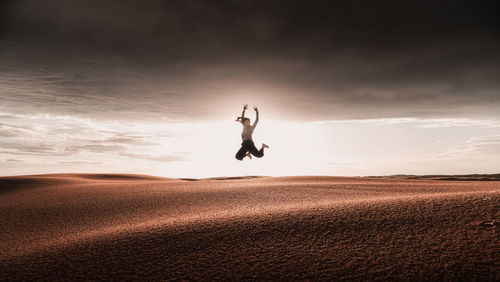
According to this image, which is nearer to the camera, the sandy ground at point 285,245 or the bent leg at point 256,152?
the sandy ground at point 285,245

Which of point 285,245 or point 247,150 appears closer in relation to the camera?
point 285,245

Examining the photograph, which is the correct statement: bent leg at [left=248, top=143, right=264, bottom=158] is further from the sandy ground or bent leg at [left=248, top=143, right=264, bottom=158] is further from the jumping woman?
the sandy ground

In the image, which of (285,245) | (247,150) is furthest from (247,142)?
(285,245)

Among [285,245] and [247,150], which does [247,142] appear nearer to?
[247,150]

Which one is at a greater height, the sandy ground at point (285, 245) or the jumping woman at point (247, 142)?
the jumping woman at point (247, 142)

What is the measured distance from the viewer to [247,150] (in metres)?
11.0

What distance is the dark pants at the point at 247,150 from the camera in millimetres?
10820

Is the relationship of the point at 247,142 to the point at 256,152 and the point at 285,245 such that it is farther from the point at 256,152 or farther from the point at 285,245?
the point at 285,245

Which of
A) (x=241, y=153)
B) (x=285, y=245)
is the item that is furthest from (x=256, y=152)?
(x=285, y=245)

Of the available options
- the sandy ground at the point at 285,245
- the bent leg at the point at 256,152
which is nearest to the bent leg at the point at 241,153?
the bent leg at the point at 256,152

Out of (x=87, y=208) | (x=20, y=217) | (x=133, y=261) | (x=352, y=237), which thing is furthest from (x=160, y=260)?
(x=20, y=217)

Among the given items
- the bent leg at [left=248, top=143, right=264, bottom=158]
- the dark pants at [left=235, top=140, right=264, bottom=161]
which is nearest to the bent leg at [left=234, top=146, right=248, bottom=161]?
the dark pants at [left=235, top=140, right=264, bottom=161]

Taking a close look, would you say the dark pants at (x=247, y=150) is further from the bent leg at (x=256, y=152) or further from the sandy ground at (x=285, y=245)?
the sandy ground at (x=285, y=245)

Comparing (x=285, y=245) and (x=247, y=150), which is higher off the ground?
(x=247, y=150)
